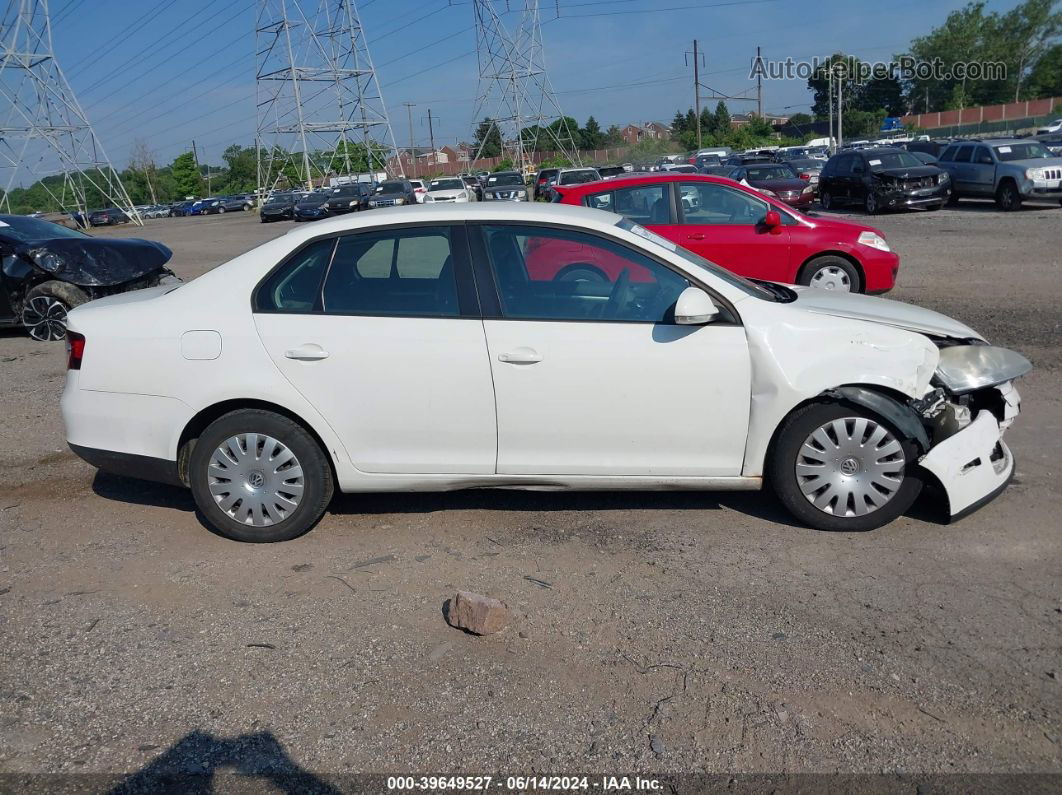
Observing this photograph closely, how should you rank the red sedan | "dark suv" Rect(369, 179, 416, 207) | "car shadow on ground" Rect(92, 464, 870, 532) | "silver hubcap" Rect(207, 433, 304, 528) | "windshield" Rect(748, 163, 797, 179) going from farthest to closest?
1. "dark suv" Rect(369, 179, 416, 207)
2. "windshield" Rect(748, 163, 797, 179)
3. the red sedan
4. "car shadow on ground" Rect(92, 464, 870, 532)
5. "silver hubcap" Rect(207, 433, 304, 528)

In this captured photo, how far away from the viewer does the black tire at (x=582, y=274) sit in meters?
4.60

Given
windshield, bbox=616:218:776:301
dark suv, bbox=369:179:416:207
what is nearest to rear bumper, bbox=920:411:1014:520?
windshield, bbox=616:218:776:301

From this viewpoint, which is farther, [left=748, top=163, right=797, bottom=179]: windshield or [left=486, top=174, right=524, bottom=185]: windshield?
[left=486, top=174, right=524, bottom=185]: windshield

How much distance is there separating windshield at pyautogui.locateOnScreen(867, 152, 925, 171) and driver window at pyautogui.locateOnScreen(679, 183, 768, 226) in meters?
15.3

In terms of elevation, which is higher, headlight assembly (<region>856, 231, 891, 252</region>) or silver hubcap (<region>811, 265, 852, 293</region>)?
headlight assembly (<region>856, 231, 891, 252</region>)

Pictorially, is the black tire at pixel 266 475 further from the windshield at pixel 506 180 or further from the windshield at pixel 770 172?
the windshield at pixel 506 180

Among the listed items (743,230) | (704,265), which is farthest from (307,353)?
(743,230)

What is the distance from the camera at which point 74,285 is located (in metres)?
10.8

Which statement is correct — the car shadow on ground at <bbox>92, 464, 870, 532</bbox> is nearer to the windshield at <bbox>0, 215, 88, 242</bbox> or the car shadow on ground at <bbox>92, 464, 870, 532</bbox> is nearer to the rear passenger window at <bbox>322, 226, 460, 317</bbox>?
the rear passenger window at <bbox>322, 226, 460, 317</bbox>

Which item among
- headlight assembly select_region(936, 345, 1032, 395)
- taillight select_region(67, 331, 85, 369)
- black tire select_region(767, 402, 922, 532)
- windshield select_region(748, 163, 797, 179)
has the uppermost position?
windshield select_region(748, 163, 797, 179)

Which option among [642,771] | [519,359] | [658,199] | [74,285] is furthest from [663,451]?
[74,285]

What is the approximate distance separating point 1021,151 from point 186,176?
357 feet

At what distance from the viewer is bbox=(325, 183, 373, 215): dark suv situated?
37688mm

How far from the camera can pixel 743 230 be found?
33.2 feet
